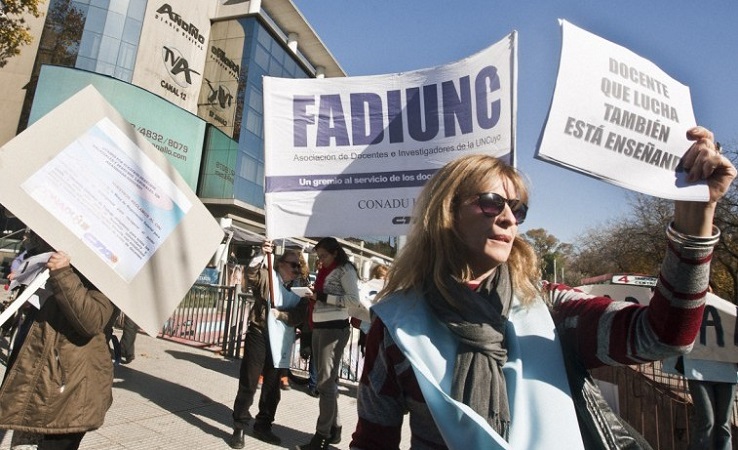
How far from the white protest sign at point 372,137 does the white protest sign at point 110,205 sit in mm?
1188

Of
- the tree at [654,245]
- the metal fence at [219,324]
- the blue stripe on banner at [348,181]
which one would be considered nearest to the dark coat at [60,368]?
the blue stripe on banner at [348,181]

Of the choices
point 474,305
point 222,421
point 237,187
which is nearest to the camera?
point 474,305

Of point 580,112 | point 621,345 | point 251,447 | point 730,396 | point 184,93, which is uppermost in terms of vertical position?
point 184,93

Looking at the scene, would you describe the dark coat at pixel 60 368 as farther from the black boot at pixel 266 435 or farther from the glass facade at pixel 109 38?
the glass facade at pixel 109 38

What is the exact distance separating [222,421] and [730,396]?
5137mm

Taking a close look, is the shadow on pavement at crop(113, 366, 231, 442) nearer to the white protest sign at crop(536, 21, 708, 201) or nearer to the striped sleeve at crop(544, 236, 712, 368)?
the striped sleeve at crop(544, 236, 712, 368)

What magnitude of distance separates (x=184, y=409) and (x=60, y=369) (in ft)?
10.1

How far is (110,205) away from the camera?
94.4 inches

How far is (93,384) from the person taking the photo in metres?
2.59

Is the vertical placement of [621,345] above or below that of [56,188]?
below

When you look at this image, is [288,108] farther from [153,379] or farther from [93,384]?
[153,379]

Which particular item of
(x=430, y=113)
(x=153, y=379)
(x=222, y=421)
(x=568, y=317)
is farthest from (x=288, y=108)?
(x=153, y=379)

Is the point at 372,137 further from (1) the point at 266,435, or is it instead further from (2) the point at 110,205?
(1) the point at 266,435

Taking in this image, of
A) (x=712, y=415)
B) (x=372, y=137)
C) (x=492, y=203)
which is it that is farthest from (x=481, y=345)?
(x=712, y=415)
